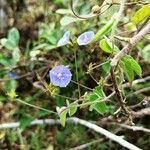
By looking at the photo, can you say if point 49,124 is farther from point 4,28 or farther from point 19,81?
point 4,28

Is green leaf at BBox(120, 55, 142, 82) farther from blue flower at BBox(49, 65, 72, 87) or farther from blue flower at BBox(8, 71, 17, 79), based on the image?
blue flower at BBox(8, 71, 17, 79)

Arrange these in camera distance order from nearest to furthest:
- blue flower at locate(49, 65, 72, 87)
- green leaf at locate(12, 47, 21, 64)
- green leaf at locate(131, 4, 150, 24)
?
1. green leaf at locate(131, 4, 150, 24)
2. blue flower at locate(49, 65, 72, 87)
3. green leaf at locate(12, 47, 21, 64)

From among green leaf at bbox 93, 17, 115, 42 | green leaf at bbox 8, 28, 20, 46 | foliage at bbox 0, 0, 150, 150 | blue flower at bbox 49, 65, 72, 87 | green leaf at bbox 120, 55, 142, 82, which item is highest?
green leaf at bbox 93, 17, 115, 42

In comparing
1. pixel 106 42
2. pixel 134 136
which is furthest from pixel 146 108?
pixel 106 42

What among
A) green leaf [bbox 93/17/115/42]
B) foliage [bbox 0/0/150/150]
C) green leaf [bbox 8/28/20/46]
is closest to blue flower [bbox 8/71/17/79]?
foliage [bbox 0/0/150/150]

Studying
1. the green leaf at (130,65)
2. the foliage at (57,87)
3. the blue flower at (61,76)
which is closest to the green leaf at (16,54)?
the foliage at (57,87)

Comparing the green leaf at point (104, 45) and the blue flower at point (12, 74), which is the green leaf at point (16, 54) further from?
the green leaf at point (104, 45)

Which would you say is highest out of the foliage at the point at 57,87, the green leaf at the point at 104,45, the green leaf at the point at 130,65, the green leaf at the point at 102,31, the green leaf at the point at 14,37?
the green leaf at the point at 102,31

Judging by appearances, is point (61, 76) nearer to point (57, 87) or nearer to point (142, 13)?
point (142, 13)

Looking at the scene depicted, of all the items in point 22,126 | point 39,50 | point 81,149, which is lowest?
point 81,149
